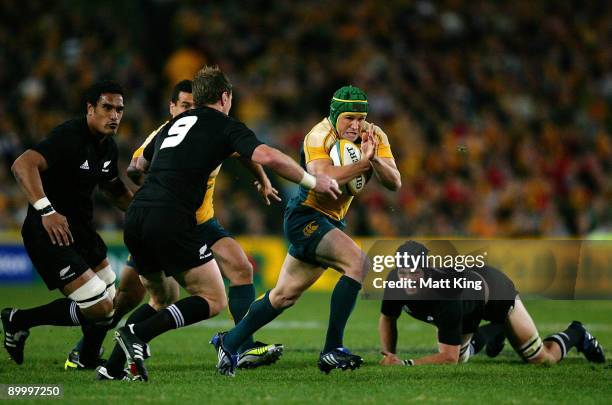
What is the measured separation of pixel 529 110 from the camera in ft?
74.3

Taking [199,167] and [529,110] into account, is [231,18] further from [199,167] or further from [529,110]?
[199,167]

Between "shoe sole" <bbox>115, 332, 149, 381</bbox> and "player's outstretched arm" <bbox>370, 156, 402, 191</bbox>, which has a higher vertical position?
"player's outstretched arm" <bbox>370, 156, 402, 191</bbox>

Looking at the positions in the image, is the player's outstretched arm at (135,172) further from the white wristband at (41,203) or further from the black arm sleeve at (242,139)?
the black arm sleeve at (242,139)

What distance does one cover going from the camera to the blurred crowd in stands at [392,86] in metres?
19.7

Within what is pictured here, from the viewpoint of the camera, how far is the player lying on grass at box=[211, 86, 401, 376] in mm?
8109

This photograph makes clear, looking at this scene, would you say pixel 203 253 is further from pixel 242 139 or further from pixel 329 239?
pixel 329 239

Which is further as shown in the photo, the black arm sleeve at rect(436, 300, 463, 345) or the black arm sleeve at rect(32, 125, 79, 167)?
the black arm sleeve at rect(436, 300, 463, 345)

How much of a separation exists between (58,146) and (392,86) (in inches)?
588

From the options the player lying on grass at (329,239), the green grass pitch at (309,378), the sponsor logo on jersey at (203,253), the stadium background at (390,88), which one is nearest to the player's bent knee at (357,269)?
the player lying on grass at (329,239)

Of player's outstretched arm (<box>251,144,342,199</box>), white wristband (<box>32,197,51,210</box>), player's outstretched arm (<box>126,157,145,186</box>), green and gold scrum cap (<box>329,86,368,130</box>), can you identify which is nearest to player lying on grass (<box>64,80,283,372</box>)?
player's outstretched arm (<box>126,157,145,186</box>)

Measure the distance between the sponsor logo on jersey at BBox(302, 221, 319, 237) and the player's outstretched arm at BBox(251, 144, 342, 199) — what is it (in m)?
1.07

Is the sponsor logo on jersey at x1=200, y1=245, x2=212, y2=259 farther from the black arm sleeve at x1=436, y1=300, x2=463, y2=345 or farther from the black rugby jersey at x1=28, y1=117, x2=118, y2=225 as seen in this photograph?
the black arm sleeve at x1=436, y1=300, x2=463, y2=345

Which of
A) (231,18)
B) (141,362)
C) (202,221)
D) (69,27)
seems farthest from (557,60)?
(141,362)

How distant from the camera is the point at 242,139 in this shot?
24.1ft
